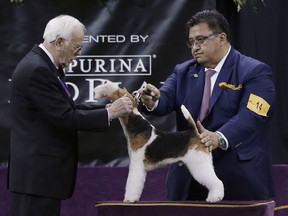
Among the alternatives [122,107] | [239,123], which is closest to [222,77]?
[239,123]

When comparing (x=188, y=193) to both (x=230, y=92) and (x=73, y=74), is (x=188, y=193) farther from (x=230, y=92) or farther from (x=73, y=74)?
(x=73, y=74)

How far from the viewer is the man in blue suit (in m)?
3.88

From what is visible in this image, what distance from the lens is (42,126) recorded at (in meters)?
3.88

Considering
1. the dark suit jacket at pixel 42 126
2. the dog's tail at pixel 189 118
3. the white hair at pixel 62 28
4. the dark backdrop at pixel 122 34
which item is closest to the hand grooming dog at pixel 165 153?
the dog's tail at pixel 189 118

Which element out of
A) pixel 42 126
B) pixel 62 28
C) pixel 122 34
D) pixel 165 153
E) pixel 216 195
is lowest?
pixel 216 195

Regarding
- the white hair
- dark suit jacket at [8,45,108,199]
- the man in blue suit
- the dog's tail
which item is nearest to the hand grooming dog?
the dog's tail

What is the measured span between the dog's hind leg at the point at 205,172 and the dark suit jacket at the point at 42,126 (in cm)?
42

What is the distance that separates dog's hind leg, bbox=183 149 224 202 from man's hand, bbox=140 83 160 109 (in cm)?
36

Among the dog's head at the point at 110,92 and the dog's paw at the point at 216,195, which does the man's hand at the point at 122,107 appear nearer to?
the dog's head at the point at 110,92

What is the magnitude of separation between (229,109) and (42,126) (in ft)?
2.73

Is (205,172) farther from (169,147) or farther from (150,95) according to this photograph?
(150,95)

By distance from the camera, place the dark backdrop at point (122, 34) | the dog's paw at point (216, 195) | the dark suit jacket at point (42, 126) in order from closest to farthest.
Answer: the dog's paw at point (216, 195) < the dark suit jacket at point (42, 126) < the dark backdrop at point (122, 34)

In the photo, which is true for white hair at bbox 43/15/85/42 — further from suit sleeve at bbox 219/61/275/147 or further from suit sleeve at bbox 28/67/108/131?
suit sleeve at bbox 219/61/275/147

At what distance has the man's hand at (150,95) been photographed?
13.1 ft
